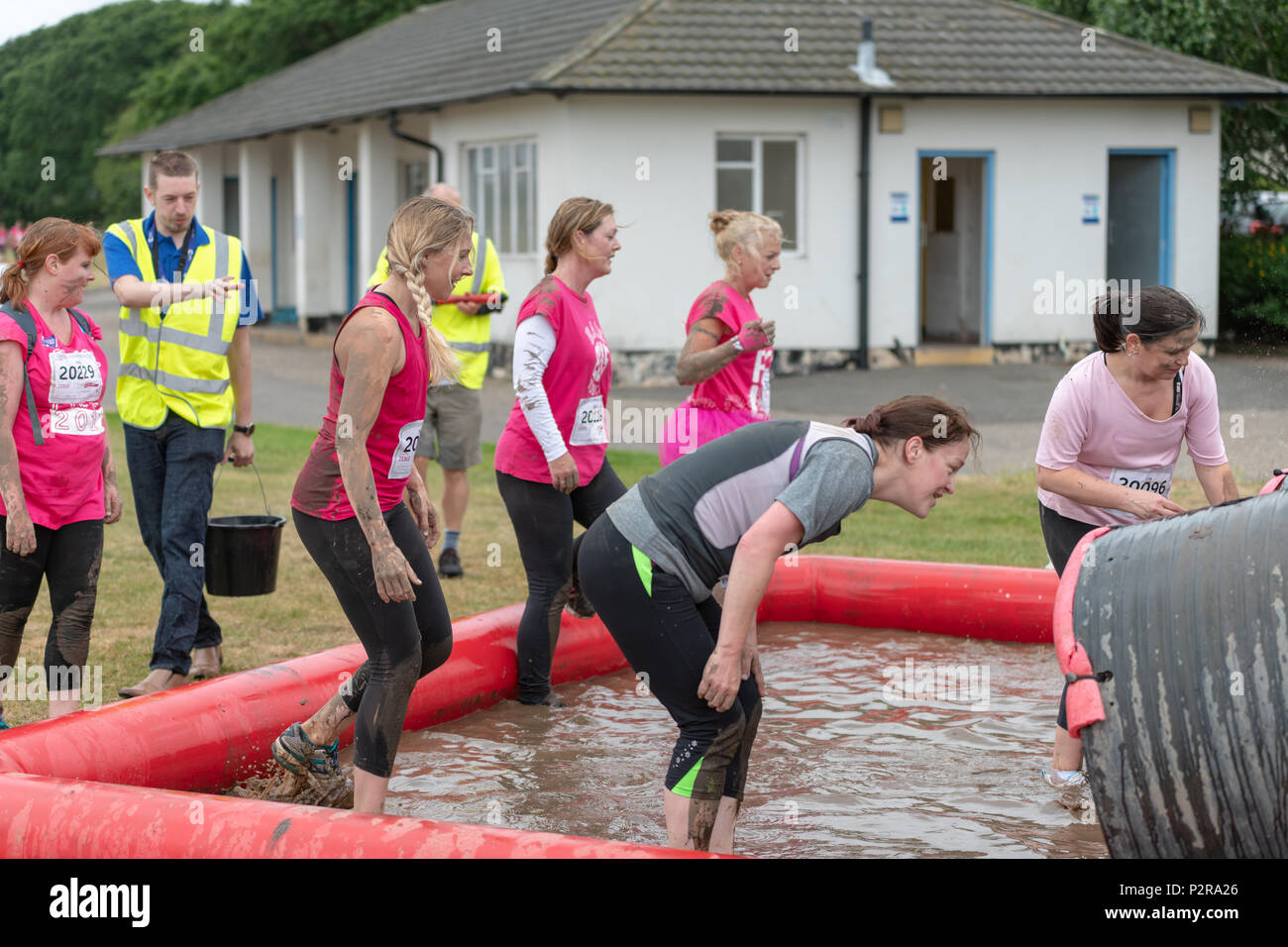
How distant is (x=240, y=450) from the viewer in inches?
268

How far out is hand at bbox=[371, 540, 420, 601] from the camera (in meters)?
4.59

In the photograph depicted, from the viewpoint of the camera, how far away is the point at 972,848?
507cm

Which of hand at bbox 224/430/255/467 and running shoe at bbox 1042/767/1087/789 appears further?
hand at bbox 224/430/255/467

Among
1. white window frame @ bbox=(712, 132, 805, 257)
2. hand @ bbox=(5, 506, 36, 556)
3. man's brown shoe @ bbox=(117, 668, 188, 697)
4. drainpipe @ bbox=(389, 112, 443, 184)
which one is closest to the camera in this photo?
hand @ bbox=(5, 506, 36, 556)

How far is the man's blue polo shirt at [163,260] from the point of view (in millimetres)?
6449

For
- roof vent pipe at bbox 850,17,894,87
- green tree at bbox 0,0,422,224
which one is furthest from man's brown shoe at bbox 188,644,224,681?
green tree at bbox 0,0,422,224

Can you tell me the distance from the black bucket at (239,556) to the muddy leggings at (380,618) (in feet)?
6.03

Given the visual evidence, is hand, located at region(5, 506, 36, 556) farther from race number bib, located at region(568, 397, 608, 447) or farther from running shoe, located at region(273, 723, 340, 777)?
race number bib, located at region(568, 397, 608, 447)

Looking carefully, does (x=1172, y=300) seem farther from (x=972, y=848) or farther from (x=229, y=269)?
(x=229, y=269)

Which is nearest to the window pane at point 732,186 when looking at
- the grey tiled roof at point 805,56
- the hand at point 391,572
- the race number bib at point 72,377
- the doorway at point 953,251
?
the grey tiled roof at point 805,56

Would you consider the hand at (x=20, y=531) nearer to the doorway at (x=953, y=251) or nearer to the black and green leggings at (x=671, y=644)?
the black and green leggings at (x=671, y=644)

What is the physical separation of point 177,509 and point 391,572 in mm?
2301

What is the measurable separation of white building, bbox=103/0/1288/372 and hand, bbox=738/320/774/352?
12.5 meters

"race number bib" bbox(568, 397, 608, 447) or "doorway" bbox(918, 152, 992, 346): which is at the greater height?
"doorway" bbox(918, 152, 992, 346)
